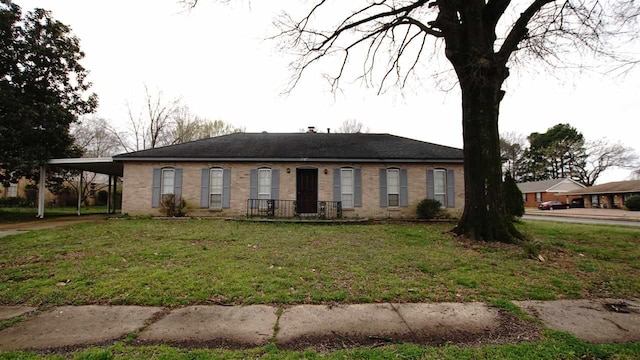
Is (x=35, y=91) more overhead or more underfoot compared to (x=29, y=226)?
more overhead

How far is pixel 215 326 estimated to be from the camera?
303 centimetres

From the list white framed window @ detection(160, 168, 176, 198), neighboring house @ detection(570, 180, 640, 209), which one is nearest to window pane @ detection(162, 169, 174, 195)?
white framed window @ detection(160, 168, 176, 198)

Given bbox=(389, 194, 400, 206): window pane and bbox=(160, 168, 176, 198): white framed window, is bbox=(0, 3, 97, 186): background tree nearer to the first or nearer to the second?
bbox=(160, 168, 176, 198): white framed window

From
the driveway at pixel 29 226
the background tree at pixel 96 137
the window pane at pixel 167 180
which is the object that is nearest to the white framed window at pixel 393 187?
the window pane at pixel 167 180

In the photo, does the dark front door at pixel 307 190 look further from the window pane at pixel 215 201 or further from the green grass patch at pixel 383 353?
the green grass patch at pixel 383 353

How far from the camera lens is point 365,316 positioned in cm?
329

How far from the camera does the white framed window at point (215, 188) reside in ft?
42.9

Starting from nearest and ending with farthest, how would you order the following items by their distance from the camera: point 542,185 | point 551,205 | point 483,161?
Result: point 483,161
point 551,205
point 542,185

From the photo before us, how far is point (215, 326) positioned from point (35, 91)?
17549 millimetres

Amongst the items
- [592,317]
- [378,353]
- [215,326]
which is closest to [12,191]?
[215,326]

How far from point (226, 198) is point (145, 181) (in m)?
3.83

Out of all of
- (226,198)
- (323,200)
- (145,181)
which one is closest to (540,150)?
(323,200)

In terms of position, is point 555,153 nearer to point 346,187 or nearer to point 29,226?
point 346,187

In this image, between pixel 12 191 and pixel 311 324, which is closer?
pixel 311 324
